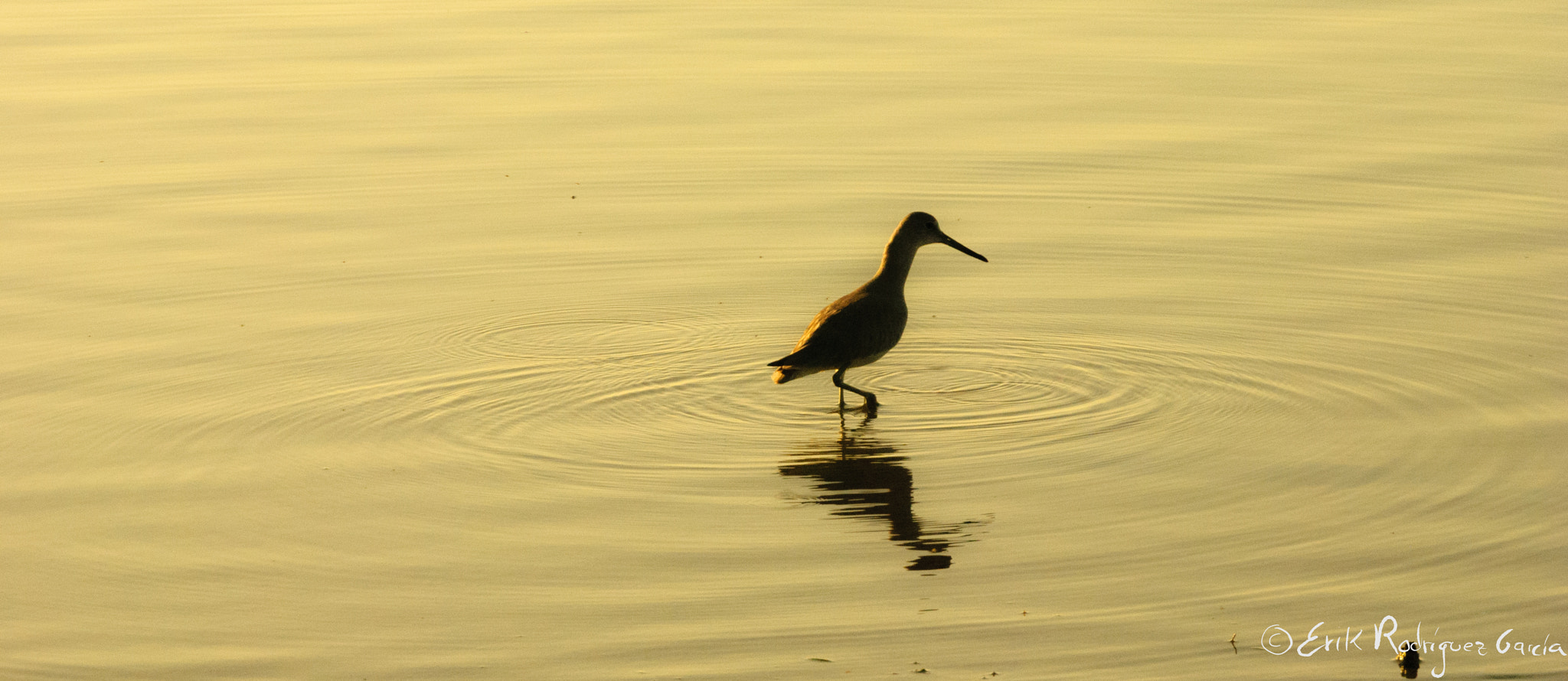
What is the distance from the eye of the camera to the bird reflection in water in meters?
7.66

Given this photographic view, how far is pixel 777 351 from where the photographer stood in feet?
33.5

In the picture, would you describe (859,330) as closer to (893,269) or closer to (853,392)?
(853,392)

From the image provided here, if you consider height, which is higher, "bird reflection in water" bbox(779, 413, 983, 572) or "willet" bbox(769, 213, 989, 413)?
"willet" bbox(769, 213, 989, 413)

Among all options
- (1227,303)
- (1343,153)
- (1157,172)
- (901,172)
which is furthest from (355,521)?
(1343,153)

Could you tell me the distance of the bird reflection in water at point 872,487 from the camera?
301 inches

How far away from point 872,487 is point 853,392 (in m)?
1.63

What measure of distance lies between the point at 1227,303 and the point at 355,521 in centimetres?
517

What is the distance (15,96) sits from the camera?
A: 599 inches

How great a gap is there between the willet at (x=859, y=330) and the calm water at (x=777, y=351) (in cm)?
21

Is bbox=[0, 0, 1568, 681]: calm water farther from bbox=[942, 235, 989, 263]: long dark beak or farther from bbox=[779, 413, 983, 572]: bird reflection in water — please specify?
bbox=[942, 235, 989, 263]: long dark beak

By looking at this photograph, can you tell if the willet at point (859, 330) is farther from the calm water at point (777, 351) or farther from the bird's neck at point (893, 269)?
the calm water at point (777, 351)

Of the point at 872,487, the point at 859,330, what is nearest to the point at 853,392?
the point at 859,330

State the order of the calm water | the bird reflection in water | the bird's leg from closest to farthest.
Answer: the calm water < the bird reflection in water < the bird's leg

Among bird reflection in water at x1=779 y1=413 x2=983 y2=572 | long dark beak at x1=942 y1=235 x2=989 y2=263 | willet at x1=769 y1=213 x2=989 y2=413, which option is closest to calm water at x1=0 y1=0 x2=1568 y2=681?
bird reflection in water at x1=779 y1=413 x2=983 y2=572
